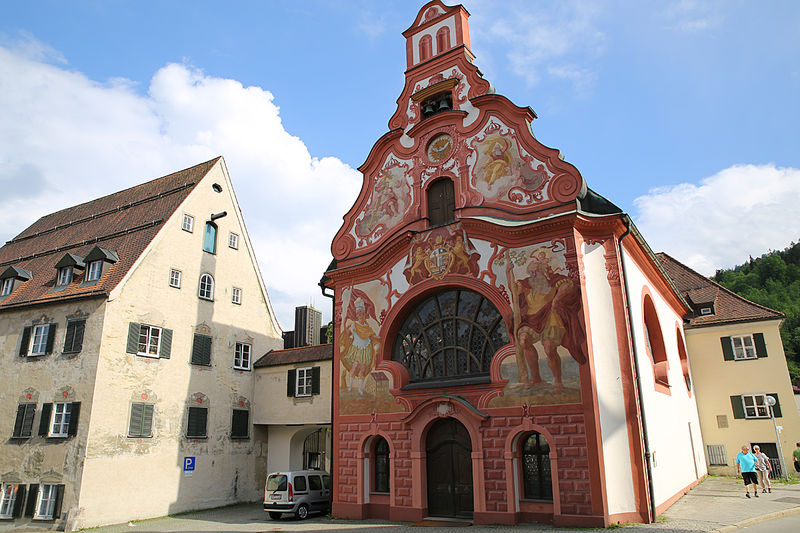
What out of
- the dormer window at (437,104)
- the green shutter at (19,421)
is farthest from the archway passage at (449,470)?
the green shutter at (19,421)

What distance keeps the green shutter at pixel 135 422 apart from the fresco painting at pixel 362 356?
813 centimetres

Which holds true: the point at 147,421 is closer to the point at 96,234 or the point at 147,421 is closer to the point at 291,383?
the point at 291,383

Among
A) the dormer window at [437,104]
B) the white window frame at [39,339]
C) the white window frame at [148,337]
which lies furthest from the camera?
the white window frame at [39,339]

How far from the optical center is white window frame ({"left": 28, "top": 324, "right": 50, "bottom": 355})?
867 inches

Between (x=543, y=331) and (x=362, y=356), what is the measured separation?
6.31 m

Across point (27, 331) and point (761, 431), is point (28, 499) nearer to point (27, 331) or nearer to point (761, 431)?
point (27, 331)

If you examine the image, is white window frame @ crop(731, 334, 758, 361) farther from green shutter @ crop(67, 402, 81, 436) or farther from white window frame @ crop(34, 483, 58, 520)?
white window frame @ crop(34, 483, 58, 520)

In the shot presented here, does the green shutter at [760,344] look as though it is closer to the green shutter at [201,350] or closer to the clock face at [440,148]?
the clock face at [440,148]

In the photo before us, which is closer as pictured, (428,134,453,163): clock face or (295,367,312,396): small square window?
(428,134,453,163): clock face

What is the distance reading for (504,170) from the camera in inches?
687

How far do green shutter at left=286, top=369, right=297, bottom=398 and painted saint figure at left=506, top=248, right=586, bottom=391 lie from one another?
40.4 ft

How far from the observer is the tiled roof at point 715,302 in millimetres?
26766

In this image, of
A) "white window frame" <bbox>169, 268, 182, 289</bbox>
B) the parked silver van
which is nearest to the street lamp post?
the parked silver van

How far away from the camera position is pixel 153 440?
21500 mm
